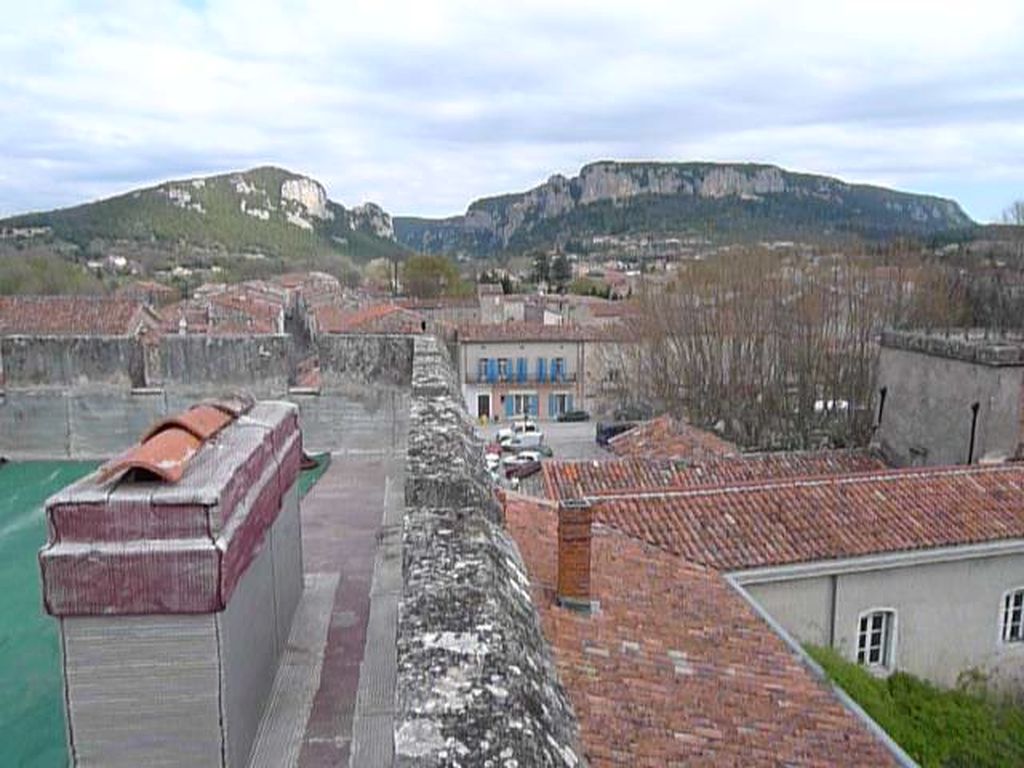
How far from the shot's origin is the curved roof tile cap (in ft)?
8.80

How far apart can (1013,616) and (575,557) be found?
803 cm

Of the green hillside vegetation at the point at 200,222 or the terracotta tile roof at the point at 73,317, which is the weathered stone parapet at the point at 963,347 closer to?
the terracotta tile roof at the point at 73,317

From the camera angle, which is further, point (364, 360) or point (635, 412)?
point (635, 412)

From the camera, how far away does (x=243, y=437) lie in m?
3.42

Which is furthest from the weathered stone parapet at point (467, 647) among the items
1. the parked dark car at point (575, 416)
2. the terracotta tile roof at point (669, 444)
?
the parked dark car at point (575, 416)

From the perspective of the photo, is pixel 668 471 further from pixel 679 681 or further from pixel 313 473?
pixel 313 473

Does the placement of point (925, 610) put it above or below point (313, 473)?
below

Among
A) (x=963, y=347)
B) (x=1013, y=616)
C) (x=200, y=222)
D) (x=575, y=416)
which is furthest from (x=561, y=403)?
(x=200, y=222)

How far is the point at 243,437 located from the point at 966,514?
33.6 feet

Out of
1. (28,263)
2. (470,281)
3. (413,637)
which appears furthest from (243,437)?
(470,281)

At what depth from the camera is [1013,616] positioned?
11.1 metres

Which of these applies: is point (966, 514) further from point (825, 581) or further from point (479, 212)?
point (479, 212)

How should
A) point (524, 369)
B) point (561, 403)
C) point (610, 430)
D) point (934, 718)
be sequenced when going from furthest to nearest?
point (561, 403) → point (524, 369) → point (610, 430) → point (934, 718)

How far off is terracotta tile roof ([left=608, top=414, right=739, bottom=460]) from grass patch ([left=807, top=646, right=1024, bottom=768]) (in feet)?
22.5
